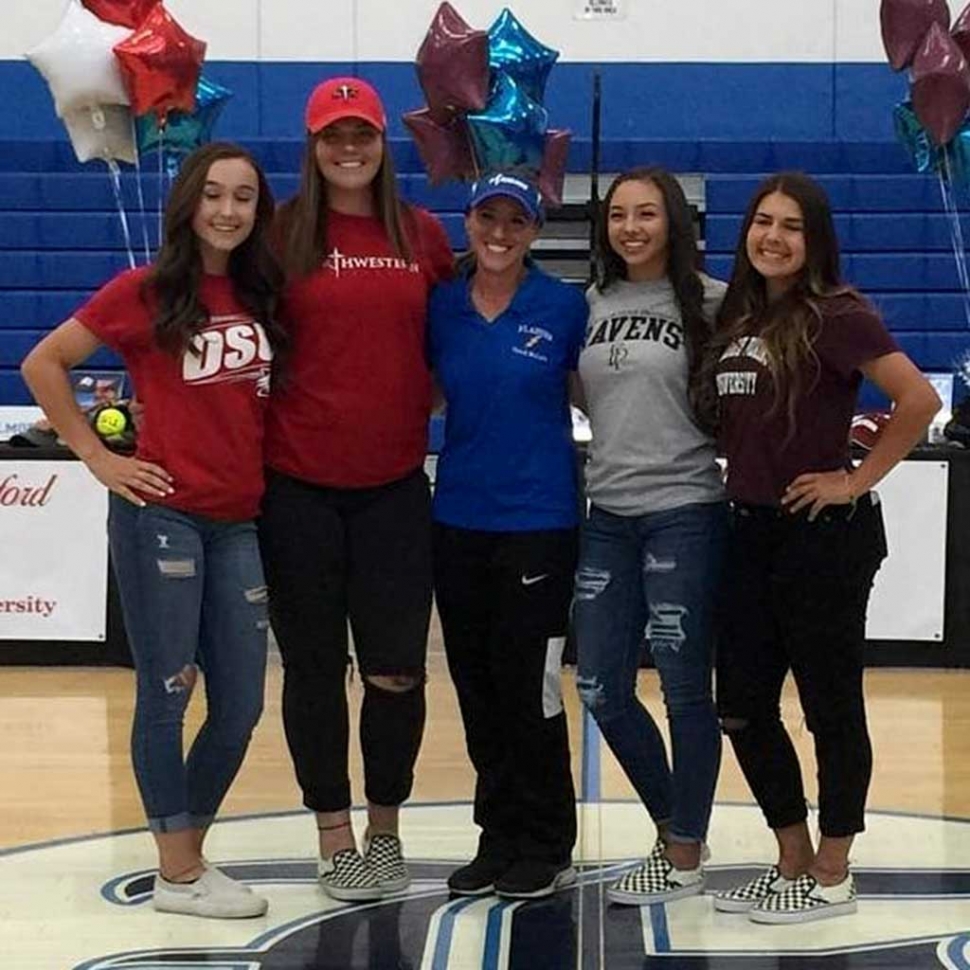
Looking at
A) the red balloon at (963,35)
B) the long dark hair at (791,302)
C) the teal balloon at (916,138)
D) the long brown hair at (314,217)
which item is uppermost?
the red balloon at (963,35)

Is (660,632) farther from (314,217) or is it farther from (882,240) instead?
(882,240)

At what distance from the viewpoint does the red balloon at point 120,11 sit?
5.51 m

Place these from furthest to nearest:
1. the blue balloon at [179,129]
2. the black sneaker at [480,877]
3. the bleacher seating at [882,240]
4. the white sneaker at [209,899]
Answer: the bleacher seating at [882,240] < the blue balloon at [179,129] < the black sneaker at [480,877] < the white sneaker at [209,899]

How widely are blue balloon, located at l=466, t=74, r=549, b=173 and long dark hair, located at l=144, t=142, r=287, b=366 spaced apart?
0.75m

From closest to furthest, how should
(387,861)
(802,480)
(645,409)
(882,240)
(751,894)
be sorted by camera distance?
(802,480)
(645,409)
(751,894)
(387,861)
(882,240)

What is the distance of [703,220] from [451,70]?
615cm

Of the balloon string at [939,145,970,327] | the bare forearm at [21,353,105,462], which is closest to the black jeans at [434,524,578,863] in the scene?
the bare forearm at [21,353,105,462]

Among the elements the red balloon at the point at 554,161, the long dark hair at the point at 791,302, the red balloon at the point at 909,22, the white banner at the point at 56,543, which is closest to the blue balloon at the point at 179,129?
the white banner at the point at 56,543

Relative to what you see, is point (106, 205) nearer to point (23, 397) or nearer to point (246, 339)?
point (23, 397)

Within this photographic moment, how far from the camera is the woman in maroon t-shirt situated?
3025 mm

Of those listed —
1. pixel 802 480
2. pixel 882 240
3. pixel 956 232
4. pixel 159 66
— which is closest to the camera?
pixel 802 480

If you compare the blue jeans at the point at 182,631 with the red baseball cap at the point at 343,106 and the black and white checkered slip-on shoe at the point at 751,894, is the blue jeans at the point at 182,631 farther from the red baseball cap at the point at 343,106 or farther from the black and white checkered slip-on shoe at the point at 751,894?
the black and white checkered slip-on shoe at the point at 751,894

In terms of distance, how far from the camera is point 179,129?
5.58 m

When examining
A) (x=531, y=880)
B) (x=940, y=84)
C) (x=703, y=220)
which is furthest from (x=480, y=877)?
(x=703, y=220)
